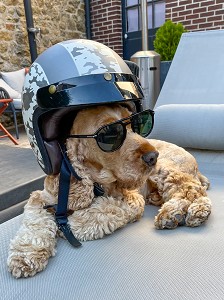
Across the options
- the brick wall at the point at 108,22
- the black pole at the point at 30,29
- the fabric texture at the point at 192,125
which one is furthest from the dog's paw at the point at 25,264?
the brick wall at the point at 108,22

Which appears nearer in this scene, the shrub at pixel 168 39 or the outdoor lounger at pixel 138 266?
the outdoor lounger at pixel 138 266

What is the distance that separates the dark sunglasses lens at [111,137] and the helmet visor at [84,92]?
10 centimetres

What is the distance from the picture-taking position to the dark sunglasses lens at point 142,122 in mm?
1174

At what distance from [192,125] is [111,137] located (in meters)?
1.22

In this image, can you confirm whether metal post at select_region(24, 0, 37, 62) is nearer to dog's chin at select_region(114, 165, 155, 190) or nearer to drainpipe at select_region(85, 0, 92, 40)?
drainpipe at select_region(85, 0, 92, 40)

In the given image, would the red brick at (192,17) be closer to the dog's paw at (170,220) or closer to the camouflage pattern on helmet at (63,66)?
the camouflage pattern on helmet at (63,66)

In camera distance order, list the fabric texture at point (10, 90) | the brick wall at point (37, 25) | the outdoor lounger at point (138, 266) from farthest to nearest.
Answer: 1. the brick wall at point (37, 25)
2. the fabric texture at point (10, 90)
3. the outdoor lounger at point (138, 266)

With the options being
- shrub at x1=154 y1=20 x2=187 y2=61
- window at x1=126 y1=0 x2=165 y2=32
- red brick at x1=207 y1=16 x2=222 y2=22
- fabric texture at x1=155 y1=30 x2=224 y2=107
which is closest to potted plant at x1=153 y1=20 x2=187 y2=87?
shrub at x1=154 y1=20 x2=187 y2=61

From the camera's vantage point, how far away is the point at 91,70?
109cm

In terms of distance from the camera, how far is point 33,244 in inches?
40.4

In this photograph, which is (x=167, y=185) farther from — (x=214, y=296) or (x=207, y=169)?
(x=207, y=169)

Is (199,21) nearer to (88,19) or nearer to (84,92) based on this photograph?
(88,19)

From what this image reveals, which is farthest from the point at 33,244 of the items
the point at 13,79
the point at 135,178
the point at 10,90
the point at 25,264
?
the point at 13,79

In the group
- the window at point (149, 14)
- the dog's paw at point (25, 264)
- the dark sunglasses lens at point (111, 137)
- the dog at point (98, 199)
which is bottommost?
the dog's paw at point (25, 264)
